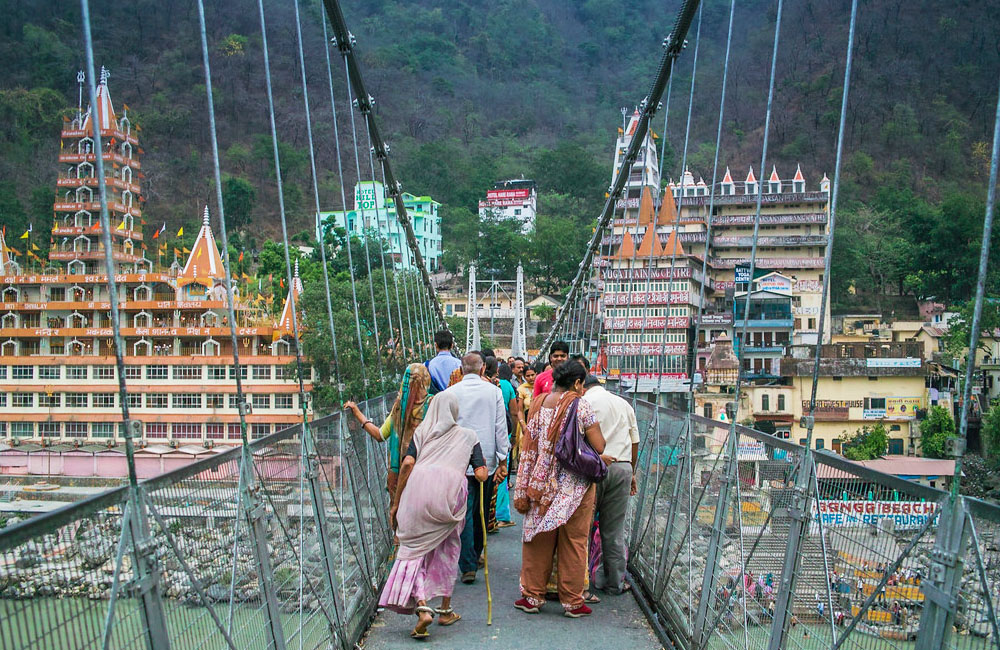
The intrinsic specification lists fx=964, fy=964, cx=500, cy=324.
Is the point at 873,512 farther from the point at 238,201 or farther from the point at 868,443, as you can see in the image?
the point at 238,201

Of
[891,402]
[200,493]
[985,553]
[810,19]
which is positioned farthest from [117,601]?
[810,19]

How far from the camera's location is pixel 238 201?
5616cm

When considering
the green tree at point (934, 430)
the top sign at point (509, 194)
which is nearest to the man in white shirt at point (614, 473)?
the green tree at point (934, 430)

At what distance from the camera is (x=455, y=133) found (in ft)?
287

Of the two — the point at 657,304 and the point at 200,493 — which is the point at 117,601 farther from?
the point at 657,304

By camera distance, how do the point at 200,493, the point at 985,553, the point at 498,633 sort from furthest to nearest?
the point at 498,633 → the point at 200,493 → the point at 985,553

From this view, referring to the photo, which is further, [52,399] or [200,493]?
[52,399]

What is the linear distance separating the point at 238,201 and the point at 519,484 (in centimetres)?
5467

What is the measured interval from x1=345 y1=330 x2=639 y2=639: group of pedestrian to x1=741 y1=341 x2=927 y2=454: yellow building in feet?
83.9

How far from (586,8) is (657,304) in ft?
300

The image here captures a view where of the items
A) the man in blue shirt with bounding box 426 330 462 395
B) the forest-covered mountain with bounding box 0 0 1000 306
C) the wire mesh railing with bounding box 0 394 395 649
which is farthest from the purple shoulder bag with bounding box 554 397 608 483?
the forest-covered mountain with bounding box 0 0 1000 306

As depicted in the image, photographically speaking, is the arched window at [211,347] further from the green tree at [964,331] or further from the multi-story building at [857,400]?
the green tree at [964,331]

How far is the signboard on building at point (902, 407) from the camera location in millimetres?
29297

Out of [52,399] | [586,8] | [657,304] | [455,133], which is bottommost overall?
[52,399]
